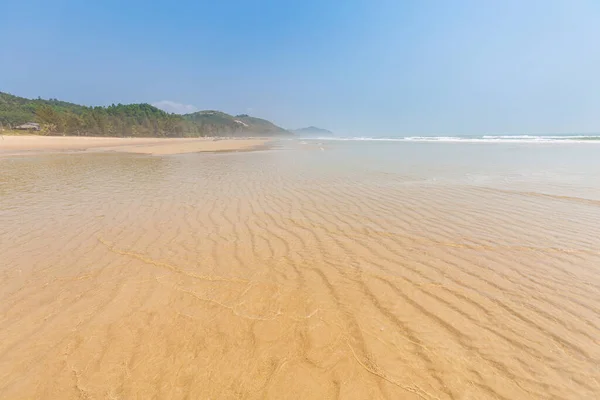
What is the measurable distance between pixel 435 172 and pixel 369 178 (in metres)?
4.62

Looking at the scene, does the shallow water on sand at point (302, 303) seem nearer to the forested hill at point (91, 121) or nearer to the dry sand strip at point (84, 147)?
the dry sand strip at point (84, 147)

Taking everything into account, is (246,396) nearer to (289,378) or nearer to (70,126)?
(289,378)

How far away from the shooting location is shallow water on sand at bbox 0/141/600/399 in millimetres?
2447

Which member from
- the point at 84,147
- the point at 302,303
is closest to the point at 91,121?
the point at 84,147

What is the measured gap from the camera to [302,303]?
11.6ft

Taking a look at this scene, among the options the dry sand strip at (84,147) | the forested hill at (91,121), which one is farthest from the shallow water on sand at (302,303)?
the forested hill at (91,121)

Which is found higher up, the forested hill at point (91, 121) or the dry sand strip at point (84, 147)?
the forested hill at point (91, 121)

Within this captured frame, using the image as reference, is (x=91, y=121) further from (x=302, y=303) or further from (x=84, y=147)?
(x=302, y=303)

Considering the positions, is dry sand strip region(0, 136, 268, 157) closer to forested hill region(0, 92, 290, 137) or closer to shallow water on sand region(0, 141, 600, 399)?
shallow water on sand region(0, 141, 600, 399)

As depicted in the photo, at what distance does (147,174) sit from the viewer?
14.7 metres

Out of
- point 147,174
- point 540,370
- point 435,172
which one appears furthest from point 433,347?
point 147,174

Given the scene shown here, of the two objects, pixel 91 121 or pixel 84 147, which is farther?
pixel 91 121

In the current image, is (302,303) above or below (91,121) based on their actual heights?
below

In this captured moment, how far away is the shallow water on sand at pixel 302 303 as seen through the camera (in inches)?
96.3
